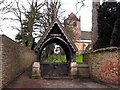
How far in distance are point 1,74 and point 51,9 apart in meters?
23.8

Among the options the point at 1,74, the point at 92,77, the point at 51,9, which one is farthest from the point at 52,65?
the point at 51,9

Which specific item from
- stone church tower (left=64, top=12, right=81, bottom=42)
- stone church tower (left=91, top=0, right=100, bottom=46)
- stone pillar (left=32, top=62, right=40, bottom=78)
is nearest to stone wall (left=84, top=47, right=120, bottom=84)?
stone pillar (left=32, top=62, right=40, bottom=78)

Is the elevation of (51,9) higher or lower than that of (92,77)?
higher

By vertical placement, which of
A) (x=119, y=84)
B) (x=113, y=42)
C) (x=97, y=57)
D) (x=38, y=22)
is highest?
(x=38, y=22)

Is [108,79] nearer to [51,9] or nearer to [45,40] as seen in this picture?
[45,40]

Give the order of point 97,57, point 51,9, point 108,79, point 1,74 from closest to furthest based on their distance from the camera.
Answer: point 1,74
point 108,79
point 97,57
point 51,9

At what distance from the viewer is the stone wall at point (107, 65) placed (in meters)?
13.6

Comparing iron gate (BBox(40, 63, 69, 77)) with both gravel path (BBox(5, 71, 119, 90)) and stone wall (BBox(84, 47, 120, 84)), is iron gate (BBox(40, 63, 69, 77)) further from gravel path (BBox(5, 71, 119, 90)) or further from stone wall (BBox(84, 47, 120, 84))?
gravel path (BBox(5, 71, 119, 90))

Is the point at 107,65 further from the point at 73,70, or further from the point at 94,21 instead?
the point at 94,21

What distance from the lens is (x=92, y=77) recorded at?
1845 centimetres

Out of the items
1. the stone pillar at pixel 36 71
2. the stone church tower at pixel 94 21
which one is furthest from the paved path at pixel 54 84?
the stone church tower at pixel 94 21

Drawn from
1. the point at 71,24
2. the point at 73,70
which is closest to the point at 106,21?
the point at 73,70

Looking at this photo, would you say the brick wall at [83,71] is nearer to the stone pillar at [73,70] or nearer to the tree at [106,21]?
the stone pillar at [73,70]

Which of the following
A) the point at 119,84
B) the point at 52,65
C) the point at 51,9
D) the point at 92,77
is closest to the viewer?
the point at 119,84
